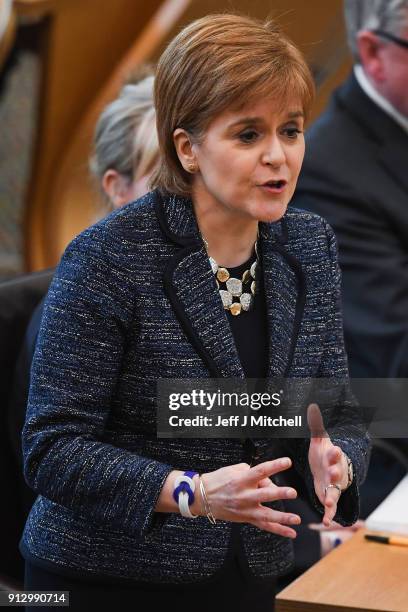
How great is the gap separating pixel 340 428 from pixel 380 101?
1.30 m

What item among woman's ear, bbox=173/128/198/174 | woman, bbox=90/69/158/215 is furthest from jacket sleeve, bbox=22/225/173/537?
woman, bbox=90/69/158/215

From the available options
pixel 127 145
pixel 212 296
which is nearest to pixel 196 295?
pixel 212 296

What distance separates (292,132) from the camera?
1.28 metres

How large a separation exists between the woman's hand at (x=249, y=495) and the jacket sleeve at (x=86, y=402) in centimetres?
9

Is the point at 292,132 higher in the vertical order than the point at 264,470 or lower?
higher

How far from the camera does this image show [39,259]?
3943 millimetres

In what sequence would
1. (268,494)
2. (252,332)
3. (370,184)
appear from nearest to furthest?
(268,494), (252,332), (370,184)

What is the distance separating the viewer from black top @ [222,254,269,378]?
4.41ft

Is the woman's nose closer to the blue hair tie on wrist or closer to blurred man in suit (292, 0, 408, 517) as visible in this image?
the blue hair tie on wrist

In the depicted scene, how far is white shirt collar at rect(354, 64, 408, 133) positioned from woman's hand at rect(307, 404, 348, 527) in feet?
4.52

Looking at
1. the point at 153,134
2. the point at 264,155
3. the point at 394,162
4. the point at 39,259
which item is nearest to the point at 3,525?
the point at 153,134

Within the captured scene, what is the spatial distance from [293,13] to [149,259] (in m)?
0.53

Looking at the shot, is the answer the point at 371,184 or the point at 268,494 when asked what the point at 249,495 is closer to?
the point at 268,494

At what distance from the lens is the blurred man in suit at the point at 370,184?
238 cm
